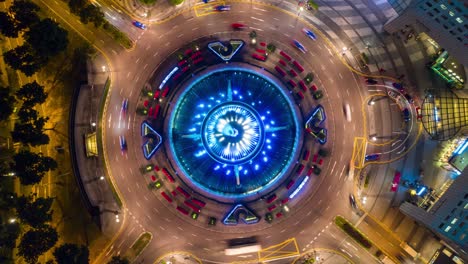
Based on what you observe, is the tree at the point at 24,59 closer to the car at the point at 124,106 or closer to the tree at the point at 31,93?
the tree at the point at 31,93

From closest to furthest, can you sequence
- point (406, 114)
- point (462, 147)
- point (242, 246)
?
1. point (462, 147)
2. point (242, 246)
3. point (406, 114)

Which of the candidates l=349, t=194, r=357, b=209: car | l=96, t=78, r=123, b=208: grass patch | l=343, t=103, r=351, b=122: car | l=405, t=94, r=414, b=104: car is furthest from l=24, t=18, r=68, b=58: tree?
l=405, t=94, r=414, b=104: car

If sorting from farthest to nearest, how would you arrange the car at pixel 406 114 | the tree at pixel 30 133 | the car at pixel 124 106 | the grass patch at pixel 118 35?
the car at pixel 406 114
the car at pixel 124 106
the grass patch at pixel 118 35
the tree at pixel 30 133

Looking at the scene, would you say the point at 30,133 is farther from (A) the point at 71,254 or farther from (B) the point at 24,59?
(A) the point at 71,254

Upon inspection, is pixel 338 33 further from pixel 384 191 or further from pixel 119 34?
pixel 119 34

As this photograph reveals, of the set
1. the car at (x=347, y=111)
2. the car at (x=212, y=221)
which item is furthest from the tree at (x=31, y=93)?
the car at (x=347, y=111)

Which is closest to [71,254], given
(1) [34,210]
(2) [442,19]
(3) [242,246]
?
(1) [34,210]
